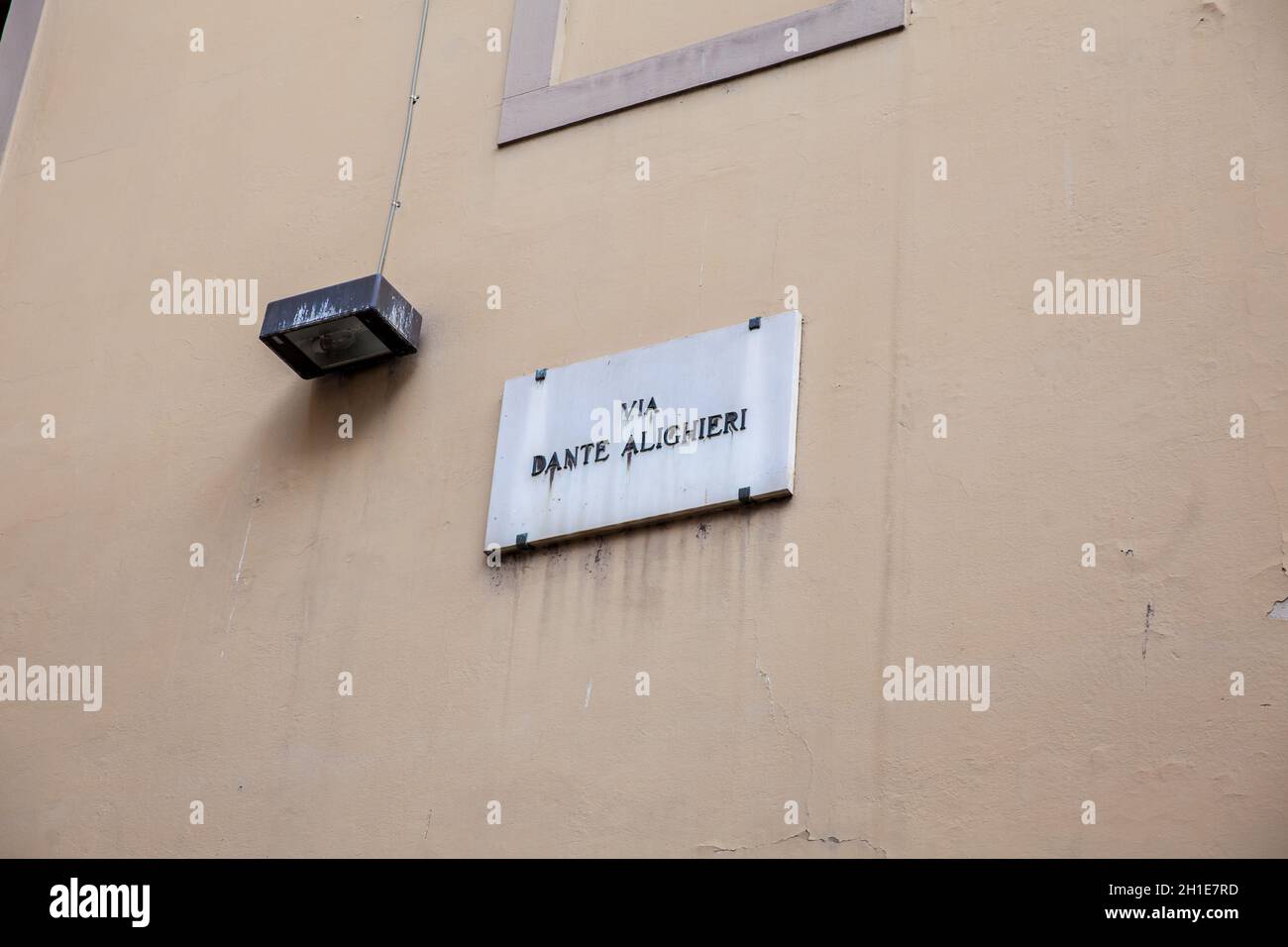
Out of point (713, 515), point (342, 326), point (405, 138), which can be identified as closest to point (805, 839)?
point (713, 515)

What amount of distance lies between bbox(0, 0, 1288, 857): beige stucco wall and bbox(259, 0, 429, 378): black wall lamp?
0.12 metres

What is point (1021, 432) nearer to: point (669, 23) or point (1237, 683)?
point (1237, 683)

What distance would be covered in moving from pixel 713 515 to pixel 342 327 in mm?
1792

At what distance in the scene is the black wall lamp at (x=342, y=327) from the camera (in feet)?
23.0

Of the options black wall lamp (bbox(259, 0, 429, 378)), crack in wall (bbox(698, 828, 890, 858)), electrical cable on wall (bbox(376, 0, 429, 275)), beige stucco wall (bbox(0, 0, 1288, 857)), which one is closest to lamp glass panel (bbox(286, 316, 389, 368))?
black wall lamp (bbox(259, 0, 429, 378))

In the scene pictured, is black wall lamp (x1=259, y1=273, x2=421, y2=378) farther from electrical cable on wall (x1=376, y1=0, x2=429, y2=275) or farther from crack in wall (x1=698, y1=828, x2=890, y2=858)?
crack in wall (x1=698, y1=828, x2=890, y2=858)

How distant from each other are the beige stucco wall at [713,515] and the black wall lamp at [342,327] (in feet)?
0.41

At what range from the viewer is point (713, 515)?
6.26m

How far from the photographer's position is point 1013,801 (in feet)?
17.4

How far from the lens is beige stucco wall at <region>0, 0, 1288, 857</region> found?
5445 millimetres

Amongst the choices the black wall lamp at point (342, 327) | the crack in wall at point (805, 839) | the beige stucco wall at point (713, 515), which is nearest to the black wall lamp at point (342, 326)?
the black wall lamp at point (342, 327)

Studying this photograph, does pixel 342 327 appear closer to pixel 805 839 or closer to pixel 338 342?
pixel 338 342

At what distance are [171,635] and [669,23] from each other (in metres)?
3.17
